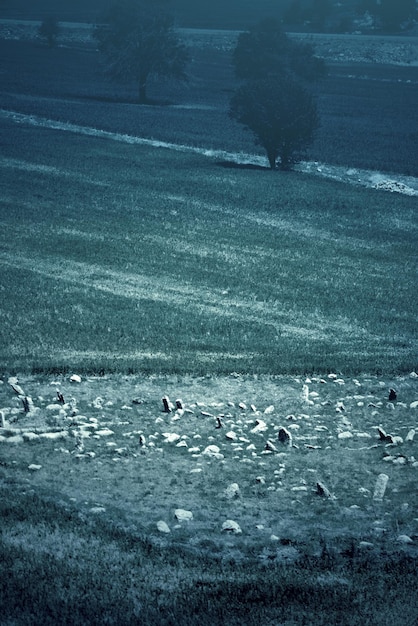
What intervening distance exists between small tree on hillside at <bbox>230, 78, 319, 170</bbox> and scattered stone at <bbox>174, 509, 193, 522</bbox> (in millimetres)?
43359

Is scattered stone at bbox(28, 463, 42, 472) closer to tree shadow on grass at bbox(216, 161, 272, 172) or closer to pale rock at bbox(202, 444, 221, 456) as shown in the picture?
pale rock at bbox(202, 444, 221, 456)

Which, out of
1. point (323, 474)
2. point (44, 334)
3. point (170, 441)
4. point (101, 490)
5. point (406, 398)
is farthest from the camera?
point (44, 334)

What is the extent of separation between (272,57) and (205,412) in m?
83.1

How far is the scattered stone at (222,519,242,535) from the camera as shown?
10401mm

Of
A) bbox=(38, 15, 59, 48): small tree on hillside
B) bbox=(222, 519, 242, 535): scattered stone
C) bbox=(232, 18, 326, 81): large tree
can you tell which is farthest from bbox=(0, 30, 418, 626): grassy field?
bbox=(38, 15, 59, 48): small tree on hillside

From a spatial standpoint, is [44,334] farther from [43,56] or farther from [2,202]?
[43,56]

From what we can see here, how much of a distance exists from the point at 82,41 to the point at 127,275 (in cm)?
12333

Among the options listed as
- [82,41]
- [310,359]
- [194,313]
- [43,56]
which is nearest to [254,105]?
[194,313]

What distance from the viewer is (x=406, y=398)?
50.6 ft

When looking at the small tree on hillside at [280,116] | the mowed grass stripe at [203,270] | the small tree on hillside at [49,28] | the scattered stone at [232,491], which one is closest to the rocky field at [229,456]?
the scattered stone at [232,491]

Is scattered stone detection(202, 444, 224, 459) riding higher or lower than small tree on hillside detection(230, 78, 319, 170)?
lower

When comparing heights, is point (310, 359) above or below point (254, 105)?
below

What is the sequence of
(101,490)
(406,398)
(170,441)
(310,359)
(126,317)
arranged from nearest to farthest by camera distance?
(101,490) → (170,441) → (406,398) → (310,359) → (126,317)

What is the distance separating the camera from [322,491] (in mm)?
11500
